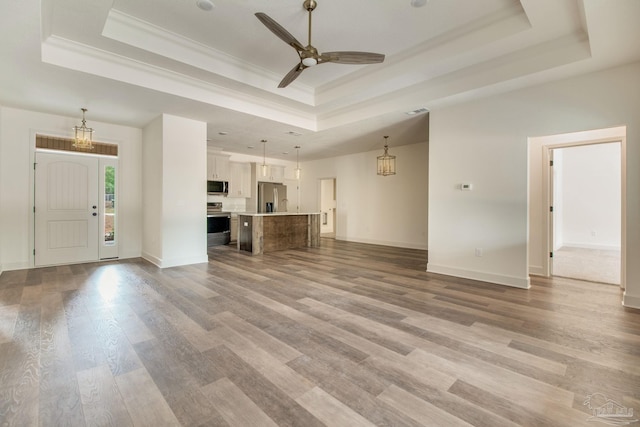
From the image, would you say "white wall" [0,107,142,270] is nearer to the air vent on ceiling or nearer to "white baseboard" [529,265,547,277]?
the air vent on ceiling

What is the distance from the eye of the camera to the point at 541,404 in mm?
1599

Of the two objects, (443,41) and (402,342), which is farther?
(443,41)

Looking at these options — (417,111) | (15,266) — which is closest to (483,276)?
(417,111)

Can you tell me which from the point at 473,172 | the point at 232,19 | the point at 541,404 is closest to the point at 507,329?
the point at 541,404

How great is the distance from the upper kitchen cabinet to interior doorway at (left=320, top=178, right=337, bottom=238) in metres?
3.27

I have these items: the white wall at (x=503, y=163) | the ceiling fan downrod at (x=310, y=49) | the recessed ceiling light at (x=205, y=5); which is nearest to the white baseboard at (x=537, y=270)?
the white wall at (x=503, y=163)

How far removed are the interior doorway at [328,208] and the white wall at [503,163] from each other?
5.50 m

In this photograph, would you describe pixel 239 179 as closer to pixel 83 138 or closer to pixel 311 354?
pixel 83 138

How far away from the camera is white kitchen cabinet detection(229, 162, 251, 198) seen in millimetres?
8556

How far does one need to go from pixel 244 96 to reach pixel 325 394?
445 cm

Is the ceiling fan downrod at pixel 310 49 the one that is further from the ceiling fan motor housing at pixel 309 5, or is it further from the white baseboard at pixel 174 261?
the white baseboard at pixel 174 261

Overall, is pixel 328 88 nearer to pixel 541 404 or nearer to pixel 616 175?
pixel 541 404

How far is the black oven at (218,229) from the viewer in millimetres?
A: 7591

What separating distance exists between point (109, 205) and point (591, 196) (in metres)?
11.2
